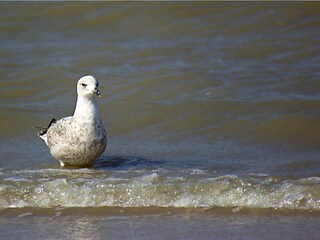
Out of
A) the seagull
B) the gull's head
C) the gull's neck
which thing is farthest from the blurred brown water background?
the gull's head

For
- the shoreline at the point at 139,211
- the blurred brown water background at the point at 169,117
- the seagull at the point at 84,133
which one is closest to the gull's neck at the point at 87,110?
the seagull at the point at 84,133

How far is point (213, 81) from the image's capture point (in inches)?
433

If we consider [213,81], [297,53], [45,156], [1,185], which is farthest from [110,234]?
[297,53]

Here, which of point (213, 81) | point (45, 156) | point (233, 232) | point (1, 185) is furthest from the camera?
point (213, 81)

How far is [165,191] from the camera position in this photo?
709 cm

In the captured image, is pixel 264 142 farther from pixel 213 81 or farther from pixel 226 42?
pixel 226 42

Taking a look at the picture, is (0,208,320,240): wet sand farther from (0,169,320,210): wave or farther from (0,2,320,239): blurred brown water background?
(0,169,320,210): wave

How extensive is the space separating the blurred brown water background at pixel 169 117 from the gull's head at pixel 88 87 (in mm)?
Result: 704

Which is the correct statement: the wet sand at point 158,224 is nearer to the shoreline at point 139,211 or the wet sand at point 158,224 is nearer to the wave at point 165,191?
the shoreline at point 139,211

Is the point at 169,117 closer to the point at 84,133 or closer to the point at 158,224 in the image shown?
the point at 84,133

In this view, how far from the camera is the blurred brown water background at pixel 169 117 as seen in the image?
21.9 ft

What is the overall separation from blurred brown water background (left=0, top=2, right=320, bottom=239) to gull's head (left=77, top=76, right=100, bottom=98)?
2.31 ft

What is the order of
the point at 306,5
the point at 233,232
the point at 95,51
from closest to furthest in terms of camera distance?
1. the point at 233,232
2. the point at 95,51
3. the point at 306,5

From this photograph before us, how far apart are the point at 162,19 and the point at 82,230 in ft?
26.5
